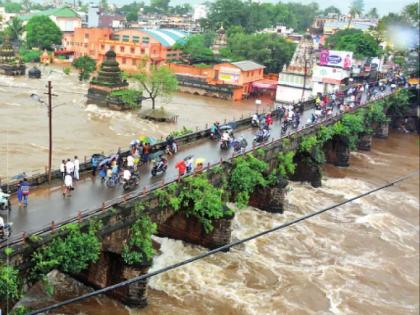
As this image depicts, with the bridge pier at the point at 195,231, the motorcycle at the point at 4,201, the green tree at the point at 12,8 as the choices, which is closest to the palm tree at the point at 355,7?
the green tree at the point at 12,8

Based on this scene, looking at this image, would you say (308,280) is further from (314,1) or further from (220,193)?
(314,1)

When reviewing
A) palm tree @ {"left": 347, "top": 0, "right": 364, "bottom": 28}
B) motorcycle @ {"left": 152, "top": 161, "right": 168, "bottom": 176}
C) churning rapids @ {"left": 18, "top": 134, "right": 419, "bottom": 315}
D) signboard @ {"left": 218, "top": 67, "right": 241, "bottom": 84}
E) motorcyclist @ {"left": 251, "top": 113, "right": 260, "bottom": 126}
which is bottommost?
churning rapids @ {"left": 18, "top": 134, "right": 419, "bottom": 315}

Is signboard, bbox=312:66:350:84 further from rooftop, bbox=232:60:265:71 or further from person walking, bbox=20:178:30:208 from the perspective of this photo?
person walking, bbox=20:178:30:208

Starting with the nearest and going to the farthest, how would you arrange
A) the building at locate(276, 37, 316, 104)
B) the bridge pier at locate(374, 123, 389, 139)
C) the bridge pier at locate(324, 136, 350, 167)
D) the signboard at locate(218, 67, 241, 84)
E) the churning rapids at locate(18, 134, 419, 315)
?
the churning rapids at locate(18, 134, 419, 315), the bridge pier at locate(324, 136, 350, 167), the bridge pier at locate(374, 123, 389, 139), the building at locate(276, 37, 316, 104), the signboard at locate(218, 67, 241, 84)

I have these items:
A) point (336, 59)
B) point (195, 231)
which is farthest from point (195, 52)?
point (195, 231)

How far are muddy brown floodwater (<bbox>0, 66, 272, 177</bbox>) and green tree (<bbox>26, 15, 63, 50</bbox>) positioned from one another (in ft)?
76.3

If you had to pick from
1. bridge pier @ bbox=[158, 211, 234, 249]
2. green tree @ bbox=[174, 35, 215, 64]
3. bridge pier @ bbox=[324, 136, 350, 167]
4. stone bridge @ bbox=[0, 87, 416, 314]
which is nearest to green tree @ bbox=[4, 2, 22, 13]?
green tree @ bbox=[174, 35, 215, 64]

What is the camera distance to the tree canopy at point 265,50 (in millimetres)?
82688

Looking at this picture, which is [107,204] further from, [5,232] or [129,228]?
[5,232]

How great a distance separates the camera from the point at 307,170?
3619 centimetres

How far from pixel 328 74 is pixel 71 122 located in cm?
3240

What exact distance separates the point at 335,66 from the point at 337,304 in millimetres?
47986

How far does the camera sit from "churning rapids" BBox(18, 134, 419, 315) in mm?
20734

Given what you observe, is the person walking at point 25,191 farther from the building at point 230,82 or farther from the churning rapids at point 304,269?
the building at point 230,82
